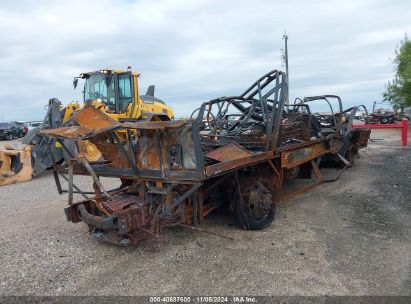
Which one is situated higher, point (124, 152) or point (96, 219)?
point (124, 152)

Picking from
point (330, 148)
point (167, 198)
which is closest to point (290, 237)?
point (167, 198)

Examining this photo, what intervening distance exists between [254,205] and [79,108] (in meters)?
6.50

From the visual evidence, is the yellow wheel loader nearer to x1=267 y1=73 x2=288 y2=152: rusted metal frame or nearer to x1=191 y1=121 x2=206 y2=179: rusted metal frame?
x1=267 y1=73 x2=288 y2=152: rusted metal frame

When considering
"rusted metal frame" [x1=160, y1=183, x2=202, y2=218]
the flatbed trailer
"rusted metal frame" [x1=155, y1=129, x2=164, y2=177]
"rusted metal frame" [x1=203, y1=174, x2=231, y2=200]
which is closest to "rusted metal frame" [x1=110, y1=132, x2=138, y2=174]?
the flatbed trailer

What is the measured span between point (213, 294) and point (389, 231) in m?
2.79

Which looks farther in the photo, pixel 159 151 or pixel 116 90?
pixel 116 90

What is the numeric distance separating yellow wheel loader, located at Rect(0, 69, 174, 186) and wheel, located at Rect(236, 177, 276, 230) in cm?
518

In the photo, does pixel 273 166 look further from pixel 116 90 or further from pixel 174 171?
pixel 116 90

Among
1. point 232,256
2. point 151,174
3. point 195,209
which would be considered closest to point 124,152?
point 151,174

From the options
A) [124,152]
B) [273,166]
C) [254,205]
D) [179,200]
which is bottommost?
[254,205]

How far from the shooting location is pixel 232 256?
14.6ft

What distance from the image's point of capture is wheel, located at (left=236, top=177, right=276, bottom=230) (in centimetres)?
525

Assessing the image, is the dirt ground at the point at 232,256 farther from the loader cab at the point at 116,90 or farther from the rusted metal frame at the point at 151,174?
the loader cab at the point at 116,90

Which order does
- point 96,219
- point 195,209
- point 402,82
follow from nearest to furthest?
point 96,219 → point 195,209 → point 402,82
